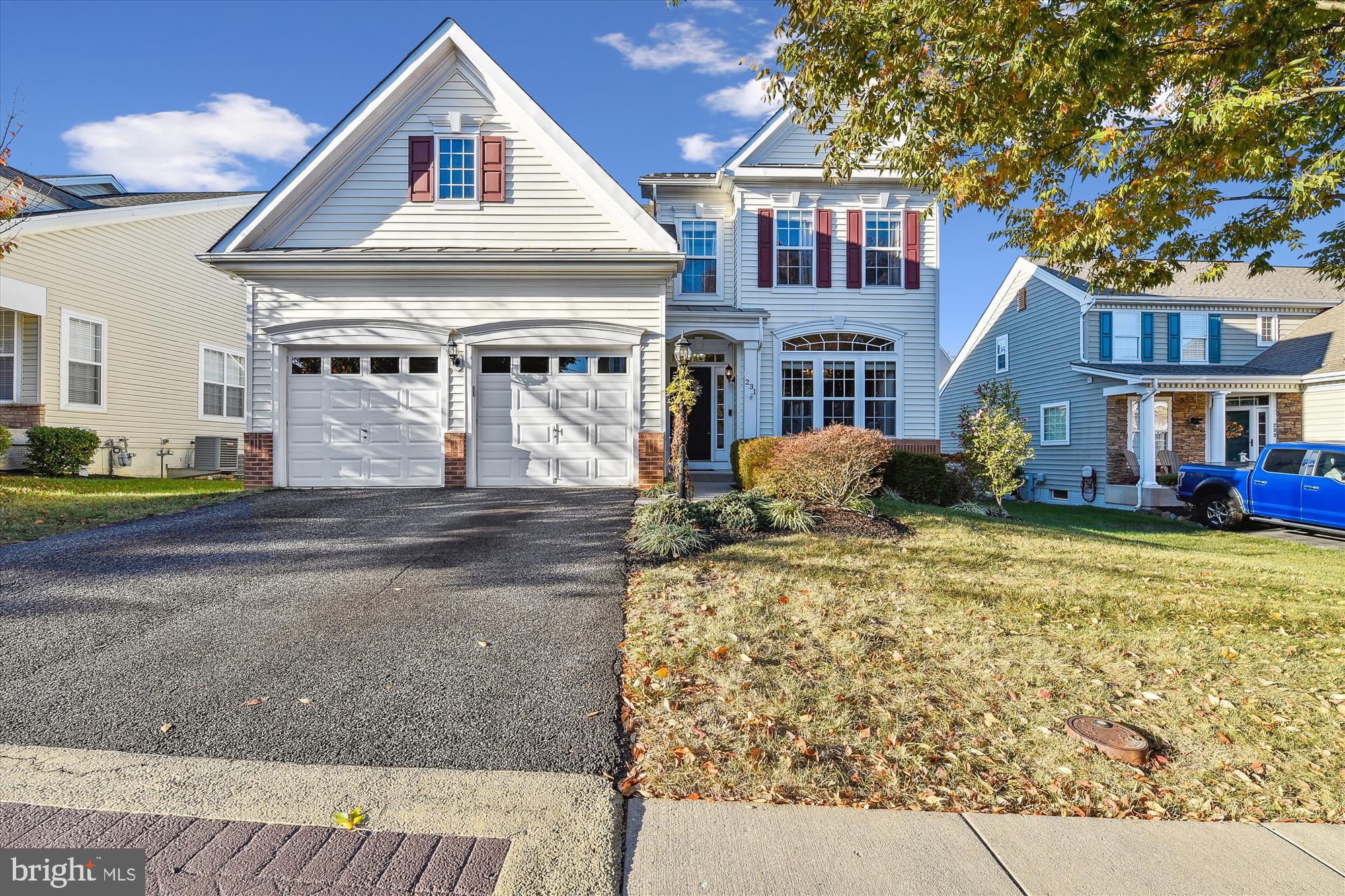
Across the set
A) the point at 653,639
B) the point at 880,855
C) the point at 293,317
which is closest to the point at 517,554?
the point at 653,639

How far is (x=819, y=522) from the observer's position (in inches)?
328

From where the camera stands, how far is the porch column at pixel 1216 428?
19.0m

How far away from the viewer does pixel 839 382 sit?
50.0 ft

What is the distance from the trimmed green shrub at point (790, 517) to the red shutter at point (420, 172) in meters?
8.49

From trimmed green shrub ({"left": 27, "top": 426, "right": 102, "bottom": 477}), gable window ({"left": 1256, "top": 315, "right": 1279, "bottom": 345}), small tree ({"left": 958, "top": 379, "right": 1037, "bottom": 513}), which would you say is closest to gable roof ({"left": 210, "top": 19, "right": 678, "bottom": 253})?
trimmed green shrub ({"left": 27, "top": 426, "right": 102, "bottom": 477})

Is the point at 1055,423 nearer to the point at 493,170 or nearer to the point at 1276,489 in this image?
the point at 1276,489

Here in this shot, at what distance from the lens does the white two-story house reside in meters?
15.0

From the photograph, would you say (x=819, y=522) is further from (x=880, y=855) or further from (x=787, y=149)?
(x=787, y=149)

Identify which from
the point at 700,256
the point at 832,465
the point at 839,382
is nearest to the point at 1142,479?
the point at 839,382

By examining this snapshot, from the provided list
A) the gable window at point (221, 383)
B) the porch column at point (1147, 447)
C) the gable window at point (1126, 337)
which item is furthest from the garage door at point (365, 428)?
the gable window at point (1126, 337)

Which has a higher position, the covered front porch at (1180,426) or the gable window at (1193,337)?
the gable window at (1193,337)

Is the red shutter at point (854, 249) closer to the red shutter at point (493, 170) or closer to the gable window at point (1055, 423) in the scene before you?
the red shutter at point (493, 170)

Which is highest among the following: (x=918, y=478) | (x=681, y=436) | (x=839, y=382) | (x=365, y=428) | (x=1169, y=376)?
(x=1169, y=376)

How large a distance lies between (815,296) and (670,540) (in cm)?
953
